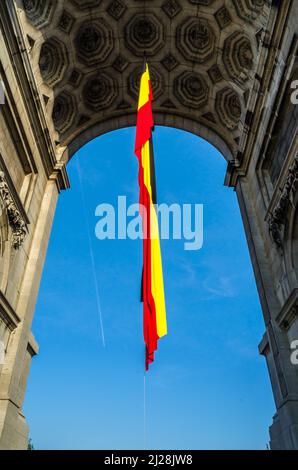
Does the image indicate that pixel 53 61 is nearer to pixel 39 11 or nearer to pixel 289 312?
pixel 39 11

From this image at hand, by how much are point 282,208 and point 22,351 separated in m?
9.79

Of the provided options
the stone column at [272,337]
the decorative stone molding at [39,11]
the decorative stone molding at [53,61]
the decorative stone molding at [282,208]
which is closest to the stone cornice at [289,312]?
the stone column at [272,337]

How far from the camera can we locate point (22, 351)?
11406mm

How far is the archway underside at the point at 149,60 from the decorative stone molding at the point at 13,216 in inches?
251

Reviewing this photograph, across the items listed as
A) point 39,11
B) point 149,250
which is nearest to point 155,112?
point 39,11

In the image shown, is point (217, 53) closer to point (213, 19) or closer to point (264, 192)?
point (213, 19)

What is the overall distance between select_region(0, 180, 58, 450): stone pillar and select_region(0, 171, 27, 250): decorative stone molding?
4.35 feet

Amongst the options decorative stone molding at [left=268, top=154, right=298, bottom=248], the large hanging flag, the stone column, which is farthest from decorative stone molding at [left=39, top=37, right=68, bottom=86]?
decorative stone molding at [left=268, top=154, right=298, bottom=248]

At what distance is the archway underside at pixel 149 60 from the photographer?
49.8 feet

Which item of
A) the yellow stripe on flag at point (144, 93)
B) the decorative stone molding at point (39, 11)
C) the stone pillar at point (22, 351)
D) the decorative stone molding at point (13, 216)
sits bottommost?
the stone pillar at point (22, 351)

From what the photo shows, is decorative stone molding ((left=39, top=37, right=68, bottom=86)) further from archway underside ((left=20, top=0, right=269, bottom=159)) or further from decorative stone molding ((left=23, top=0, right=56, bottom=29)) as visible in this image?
decorative stone molding ((left=23, top=0, right=56, bottom=29))

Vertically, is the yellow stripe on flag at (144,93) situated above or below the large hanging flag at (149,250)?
above

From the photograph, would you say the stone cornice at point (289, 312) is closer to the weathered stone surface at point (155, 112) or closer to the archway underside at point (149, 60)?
the weathered stone surface at point (155, 112)
